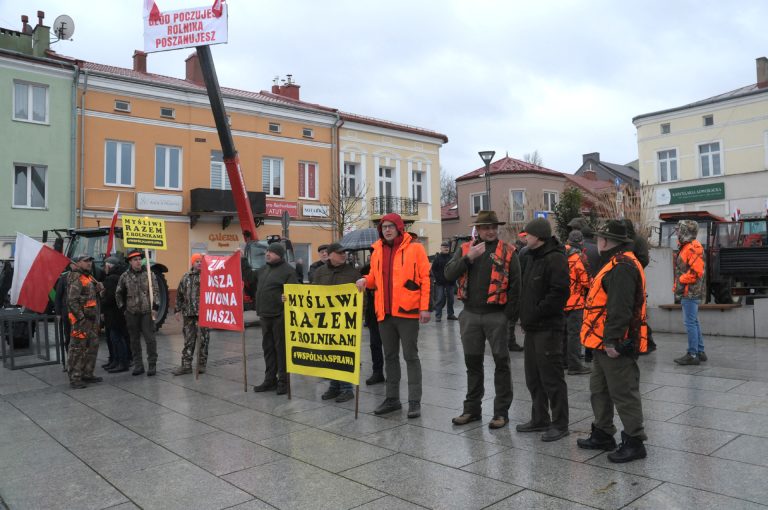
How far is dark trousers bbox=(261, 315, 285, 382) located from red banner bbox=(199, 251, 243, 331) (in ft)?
1.42

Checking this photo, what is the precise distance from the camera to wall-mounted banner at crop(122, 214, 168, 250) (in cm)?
1190

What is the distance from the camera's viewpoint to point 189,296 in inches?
358

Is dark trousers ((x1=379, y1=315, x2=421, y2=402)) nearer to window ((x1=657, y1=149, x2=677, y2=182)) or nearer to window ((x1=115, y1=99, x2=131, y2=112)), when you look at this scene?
window ((x1=115, y1=99, x2=131, y2=112))

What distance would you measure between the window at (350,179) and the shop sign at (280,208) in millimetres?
2875

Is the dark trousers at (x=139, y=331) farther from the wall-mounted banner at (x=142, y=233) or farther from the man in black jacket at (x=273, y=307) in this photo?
the wall-mounted banner at (x=142, y=233)

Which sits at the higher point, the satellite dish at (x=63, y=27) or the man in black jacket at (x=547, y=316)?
the satellite dish at (x=63, y=27)

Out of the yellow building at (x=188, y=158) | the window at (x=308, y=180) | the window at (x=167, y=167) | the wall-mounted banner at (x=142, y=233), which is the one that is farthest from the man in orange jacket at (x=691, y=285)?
the window at (x=308, y=180)

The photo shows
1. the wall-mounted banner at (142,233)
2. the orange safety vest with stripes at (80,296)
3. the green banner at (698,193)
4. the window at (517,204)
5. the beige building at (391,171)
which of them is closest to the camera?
the orange safety vest with stripes at (80,296)

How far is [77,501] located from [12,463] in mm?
1337

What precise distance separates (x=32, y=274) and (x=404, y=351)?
18.6ft

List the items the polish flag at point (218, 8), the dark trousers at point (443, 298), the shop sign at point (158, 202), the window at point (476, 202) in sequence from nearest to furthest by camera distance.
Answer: the polish flag at point (218, 8) < the dark trousers at point (443, 298) < the shop sign at point (158, 202) < the window at point (476, 202)

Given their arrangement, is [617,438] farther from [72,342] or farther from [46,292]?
[46,292]

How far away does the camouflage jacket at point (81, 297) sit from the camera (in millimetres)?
8211

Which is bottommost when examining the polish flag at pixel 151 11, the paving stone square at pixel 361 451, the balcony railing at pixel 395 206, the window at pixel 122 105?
the paving stone square at pixel 361 451
